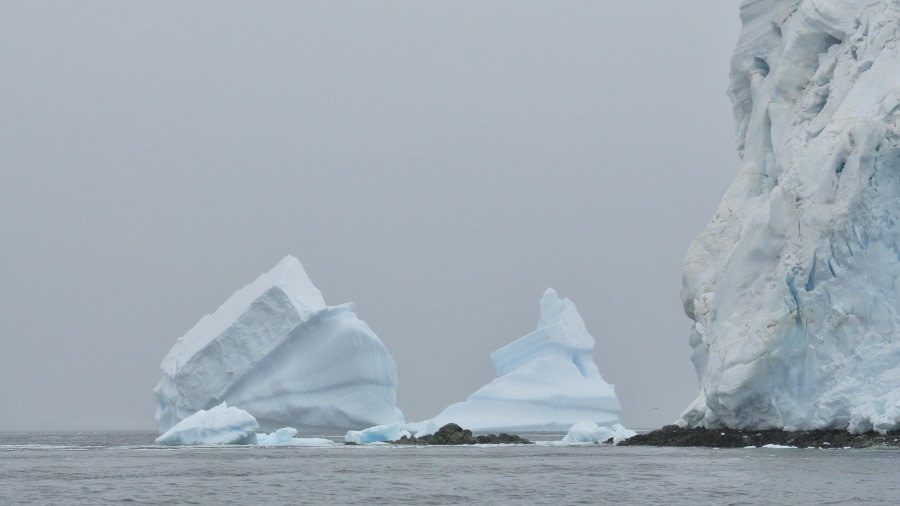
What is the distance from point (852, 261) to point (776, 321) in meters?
1.90

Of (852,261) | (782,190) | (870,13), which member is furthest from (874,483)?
(870,13)

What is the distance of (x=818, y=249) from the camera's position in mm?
23062

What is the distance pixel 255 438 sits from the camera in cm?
3153

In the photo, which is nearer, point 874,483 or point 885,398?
point 874,483

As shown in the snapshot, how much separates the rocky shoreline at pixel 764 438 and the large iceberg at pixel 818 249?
0.60 feet

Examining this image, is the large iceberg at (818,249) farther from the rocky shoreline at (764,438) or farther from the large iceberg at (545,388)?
the large iceberg at (545,388)

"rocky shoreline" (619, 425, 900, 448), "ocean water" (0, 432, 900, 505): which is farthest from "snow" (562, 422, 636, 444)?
"ocean water" (0, 432, 900, 505)

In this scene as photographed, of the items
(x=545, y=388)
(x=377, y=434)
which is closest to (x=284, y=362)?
(x=377, y=434)

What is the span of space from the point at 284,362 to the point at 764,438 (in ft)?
54.1

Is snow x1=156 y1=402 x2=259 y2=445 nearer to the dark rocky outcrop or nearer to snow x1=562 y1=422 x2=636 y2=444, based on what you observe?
the dark rocky outcrop

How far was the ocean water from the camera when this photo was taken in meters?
16.8

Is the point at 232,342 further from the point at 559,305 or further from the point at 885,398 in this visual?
the point at 885,398

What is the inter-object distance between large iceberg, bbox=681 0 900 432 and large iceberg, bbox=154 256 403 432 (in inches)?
476

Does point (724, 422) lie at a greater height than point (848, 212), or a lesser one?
lesser
